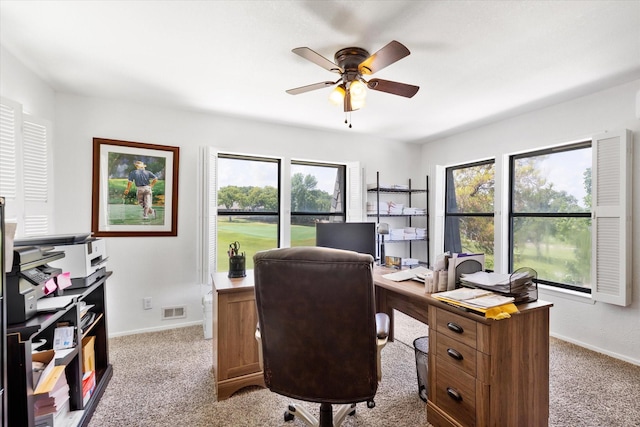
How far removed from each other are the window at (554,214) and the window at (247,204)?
3007 millimetres

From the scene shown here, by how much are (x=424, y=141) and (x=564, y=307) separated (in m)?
2.81

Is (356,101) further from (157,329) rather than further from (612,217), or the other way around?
(157,329)

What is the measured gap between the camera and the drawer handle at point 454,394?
163 centimetres

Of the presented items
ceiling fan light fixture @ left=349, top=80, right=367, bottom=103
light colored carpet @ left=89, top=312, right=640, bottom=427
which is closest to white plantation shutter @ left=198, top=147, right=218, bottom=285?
light colored carpet @ left=89, top=312, right=640, bottom=427

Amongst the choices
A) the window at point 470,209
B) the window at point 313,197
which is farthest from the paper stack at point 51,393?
the window at point 470,209

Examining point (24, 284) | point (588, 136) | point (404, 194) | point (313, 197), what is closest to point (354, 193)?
point (313, 197)

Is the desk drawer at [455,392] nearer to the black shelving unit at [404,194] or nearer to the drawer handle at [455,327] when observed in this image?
the drawer handle at [455,327]

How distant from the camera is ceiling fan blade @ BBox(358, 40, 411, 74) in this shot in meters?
1.62

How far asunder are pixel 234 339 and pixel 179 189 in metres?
1.96

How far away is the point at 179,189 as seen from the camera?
3.37m

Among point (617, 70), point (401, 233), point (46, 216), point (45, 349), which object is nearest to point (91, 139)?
point (46, 216)

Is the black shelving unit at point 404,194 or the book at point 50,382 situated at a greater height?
the black shelving unit at point 404,194

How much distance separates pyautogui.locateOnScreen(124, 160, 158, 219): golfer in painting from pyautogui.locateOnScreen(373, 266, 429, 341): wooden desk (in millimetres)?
2491

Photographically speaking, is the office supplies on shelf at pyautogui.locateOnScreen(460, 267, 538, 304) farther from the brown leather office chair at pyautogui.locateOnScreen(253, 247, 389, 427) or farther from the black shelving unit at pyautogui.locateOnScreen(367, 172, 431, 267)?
the black shelving unit at pyautogui.locateOnScreen(367, 172, 431, 267)
